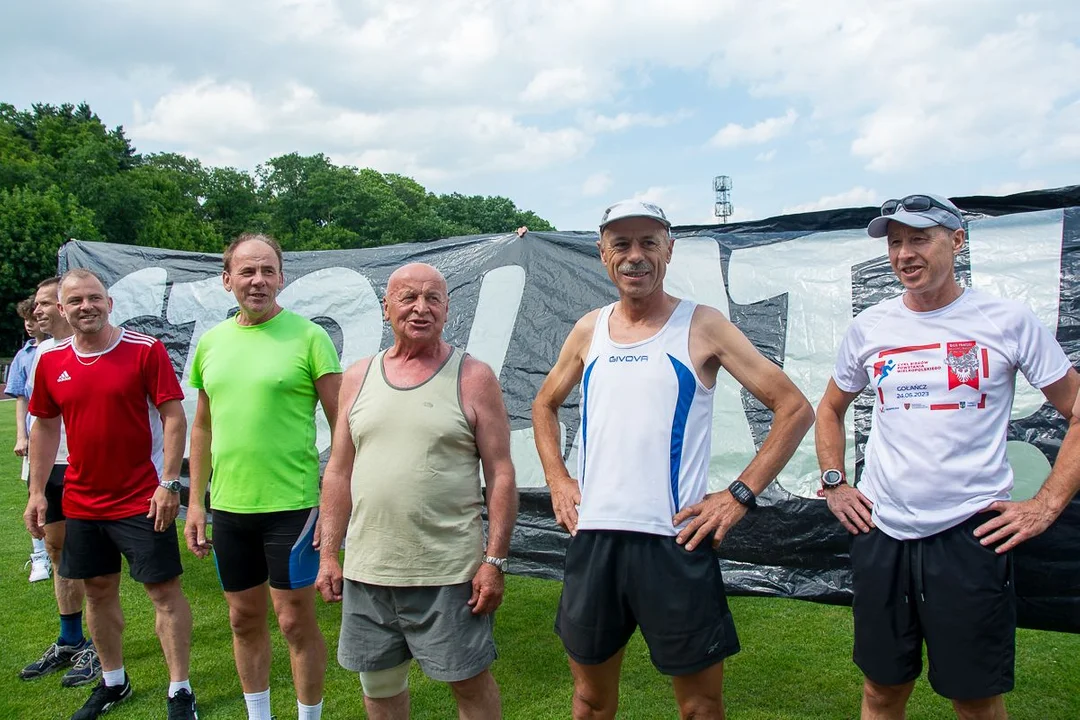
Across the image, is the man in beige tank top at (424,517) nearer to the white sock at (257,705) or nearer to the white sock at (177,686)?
the white sock at (257,705)

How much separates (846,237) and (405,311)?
8.23ft

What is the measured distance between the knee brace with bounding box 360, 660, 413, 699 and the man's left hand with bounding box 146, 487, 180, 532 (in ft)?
4.71

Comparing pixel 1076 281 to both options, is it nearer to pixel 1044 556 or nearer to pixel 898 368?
pixel 1044 556

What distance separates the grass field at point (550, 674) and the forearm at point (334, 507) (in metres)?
1.30

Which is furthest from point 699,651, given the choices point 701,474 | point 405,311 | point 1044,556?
point 1044,556

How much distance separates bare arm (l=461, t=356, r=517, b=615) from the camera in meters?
2.47

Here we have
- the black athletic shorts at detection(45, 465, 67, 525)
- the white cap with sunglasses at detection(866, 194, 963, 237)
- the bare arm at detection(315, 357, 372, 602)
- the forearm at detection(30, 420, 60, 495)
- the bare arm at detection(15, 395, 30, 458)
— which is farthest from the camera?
the bare arm at detection(15, 395, 30, 458)

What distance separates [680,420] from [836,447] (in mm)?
803

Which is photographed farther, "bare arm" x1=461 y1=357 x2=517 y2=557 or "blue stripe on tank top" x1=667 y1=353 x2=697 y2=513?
"bare arm" x1=461 y1=357 x2=517 y2=557

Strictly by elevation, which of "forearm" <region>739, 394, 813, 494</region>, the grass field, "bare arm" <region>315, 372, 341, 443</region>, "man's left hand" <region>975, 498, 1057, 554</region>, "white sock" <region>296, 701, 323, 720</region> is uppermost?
"bare arm" <region>315, 372, 341, 443</region>

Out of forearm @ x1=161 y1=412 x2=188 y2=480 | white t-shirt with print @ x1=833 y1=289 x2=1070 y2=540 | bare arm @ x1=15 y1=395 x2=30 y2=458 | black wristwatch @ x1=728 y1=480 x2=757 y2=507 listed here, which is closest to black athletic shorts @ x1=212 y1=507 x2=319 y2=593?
forearm @ x1=161 y1=412 x2=188 y2=480

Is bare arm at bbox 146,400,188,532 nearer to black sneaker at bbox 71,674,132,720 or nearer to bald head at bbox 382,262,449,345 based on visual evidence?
black sneaker at bbox 71,674,132,720

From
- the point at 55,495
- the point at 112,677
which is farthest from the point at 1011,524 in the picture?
the point at 55,495

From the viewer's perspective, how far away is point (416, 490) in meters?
2.44
